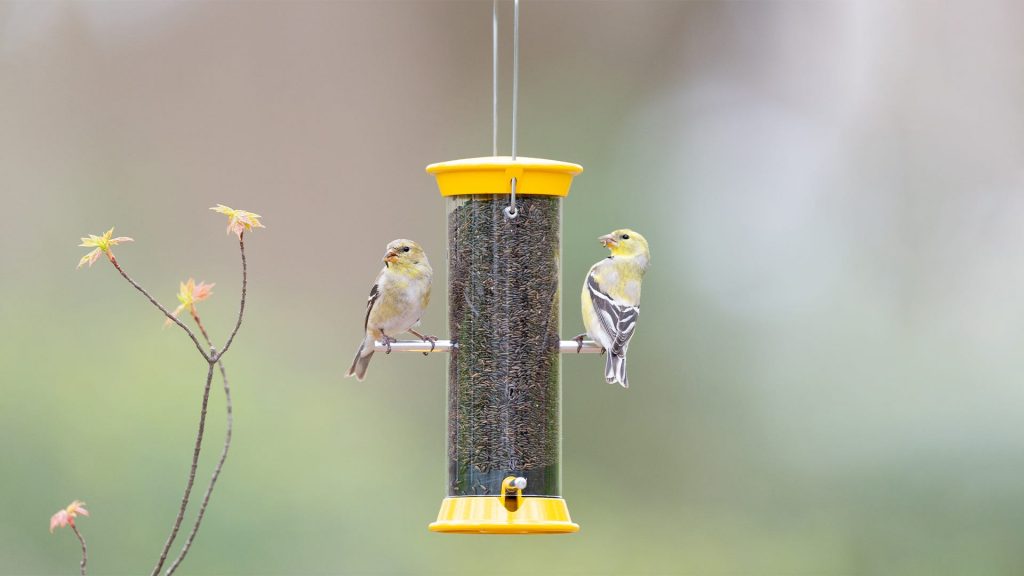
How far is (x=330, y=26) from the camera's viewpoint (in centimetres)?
1348

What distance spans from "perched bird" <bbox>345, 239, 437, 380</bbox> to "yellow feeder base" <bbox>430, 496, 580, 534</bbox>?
0.70 m

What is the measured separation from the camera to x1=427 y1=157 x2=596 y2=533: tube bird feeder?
15.3 feet

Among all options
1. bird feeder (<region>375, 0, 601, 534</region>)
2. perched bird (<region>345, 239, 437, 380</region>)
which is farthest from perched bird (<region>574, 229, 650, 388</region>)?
perched bird (<region>345, 239, 437, 380</region>)

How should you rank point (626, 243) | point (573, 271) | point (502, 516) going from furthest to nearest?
point (573, 271) < point (626, 243) < point (502, 516)

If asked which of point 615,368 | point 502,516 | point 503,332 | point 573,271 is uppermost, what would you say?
point 573,271

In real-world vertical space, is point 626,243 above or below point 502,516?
above

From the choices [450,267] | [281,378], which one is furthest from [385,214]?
[450,267]

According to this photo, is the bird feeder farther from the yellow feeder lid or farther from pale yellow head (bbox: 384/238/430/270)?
pale yellow head (bbox: 384/238/430/270)

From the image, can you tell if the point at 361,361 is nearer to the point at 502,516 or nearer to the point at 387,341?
the point at 387,341

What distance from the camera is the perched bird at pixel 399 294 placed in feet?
16.5

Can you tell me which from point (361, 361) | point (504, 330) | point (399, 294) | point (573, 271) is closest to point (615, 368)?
point (504, 330)

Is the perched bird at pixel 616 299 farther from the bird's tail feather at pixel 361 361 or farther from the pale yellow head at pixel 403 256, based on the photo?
the bird's tail feather at pixel 361 361

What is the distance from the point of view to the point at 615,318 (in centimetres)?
511

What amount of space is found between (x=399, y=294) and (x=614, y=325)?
732mm
